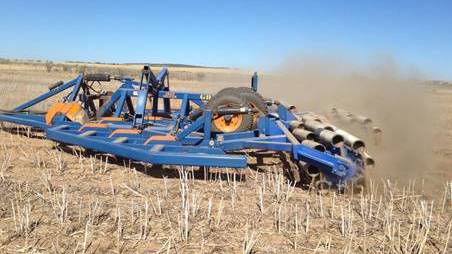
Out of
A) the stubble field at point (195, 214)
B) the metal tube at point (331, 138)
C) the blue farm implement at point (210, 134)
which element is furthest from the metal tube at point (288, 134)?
the stubble field at point (195, 214)

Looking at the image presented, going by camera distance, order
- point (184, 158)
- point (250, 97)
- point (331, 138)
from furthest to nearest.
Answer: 1. point (250, 97)
2. point (331, 138)
3. point (184, 158)

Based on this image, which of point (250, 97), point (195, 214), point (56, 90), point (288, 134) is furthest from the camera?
point (56, 90)

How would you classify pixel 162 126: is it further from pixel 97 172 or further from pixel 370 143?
pixel 370 143

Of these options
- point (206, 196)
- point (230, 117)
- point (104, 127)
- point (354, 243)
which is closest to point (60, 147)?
point (104, 127)

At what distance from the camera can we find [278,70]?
17.4 m

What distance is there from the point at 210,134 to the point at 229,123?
50cm

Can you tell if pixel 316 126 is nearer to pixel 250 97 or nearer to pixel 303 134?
pixel 303 134

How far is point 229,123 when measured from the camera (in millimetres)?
7137

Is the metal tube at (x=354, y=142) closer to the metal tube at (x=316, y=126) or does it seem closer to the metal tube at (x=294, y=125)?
the metal tube at (x=316, y=126)

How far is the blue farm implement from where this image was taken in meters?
5.82

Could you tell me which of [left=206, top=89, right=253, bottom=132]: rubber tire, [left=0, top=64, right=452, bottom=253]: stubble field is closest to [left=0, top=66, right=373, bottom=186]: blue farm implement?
[left=206, top=89, right=253, bottom=132]: rubber tire

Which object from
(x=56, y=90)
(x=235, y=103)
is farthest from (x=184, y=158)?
(x=56, y=90)

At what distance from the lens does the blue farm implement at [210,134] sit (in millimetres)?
5824

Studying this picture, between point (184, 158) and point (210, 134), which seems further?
point (210, 134)
